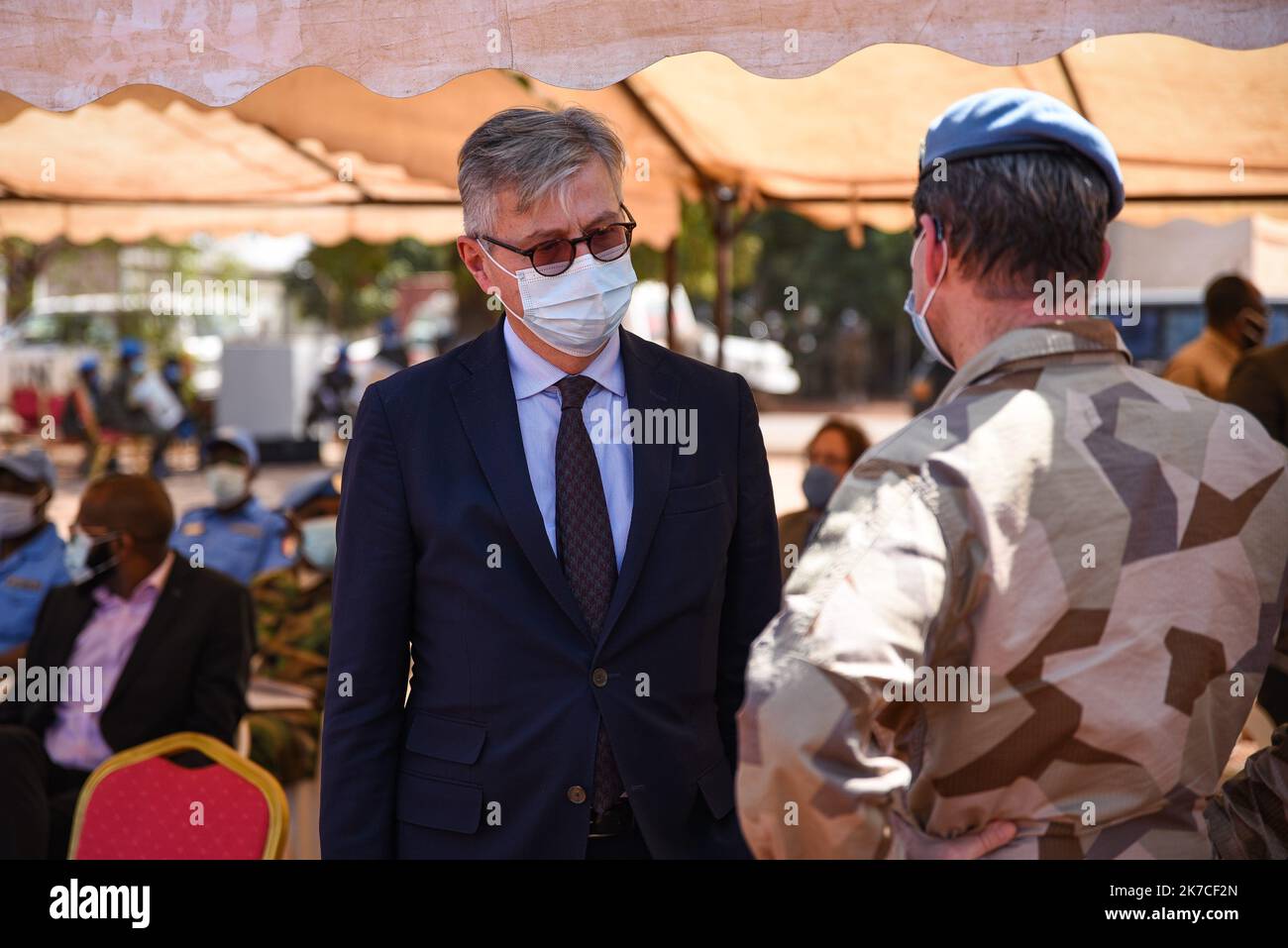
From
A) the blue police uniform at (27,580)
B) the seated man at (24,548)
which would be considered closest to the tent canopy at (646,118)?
the seated man at (24,548)

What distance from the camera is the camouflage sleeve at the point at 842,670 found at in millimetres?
1428

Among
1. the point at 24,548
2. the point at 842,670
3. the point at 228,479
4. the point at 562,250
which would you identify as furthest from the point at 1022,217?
the point at 228,479

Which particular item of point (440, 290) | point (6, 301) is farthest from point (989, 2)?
point (440, 290)

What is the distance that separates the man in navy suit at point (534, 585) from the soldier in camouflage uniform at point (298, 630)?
2.16 meters

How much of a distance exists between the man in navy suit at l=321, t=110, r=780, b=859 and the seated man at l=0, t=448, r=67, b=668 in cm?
318

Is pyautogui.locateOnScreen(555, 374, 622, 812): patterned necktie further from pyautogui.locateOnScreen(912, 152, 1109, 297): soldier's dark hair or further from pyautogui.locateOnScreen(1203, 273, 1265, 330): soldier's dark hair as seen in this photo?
pyautogui.locateOnScreen(1203, 273, 1265, 330): soldier's dark hair

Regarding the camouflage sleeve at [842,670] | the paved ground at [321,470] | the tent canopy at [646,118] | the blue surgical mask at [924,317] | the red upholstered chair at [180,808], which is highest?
the tent canopy at [646,118]

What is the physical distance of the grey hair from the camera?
7.25ft

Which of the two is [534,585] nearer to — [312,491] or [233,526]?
[233,526]

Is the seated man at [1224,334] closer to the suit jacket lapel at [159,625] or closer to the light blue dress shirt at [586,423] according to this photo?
the suit jacket lapel at [159,625]

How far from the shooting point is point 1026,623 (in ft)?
4.89

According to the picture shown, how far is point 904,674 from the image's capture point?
143 cm

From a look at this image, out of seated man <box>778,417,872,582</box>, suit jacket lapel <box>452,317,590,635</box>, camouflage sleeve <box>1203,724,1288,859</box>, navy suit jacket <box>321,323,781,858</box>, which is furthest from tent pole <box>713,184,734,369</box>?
camouflage sleeve <box>1203,724,1288,859</box>
